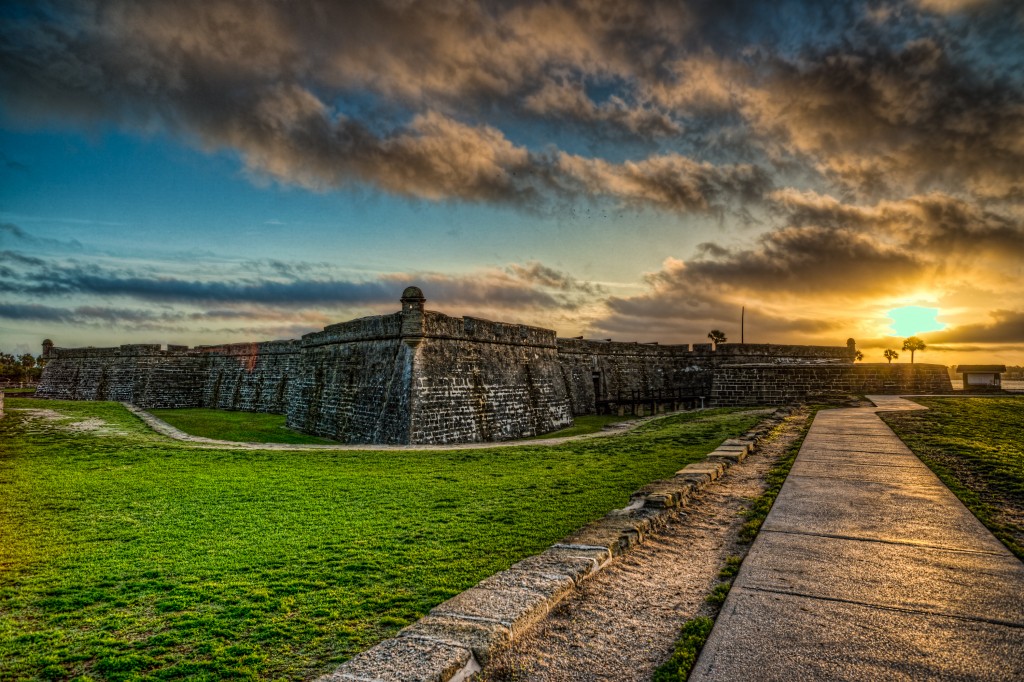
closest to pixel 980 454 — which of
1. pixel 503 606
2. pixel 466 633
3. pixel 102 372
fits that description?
pixel 503 606

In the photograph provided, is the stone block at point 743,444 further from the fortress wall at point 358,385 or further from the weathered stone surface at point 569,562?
the fortress wall at point 358,385

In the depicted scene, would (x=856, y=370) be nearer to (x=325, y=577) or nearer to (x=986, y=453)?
(x=986, y=453)

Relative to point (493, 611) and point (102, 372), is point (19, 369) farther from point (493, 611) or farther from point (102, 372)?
point (493, 611)

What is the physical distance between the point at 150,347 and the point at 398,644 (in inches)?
1389

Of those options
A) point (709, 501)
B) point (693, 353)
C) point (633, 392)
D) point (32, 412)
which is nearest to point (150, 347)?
point (32, 412)

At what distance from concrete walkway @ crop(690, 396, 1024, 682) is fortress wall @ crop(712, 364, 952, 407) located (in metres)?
19.4

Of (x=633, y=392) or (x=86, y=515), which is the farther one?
(x=633, y=392)

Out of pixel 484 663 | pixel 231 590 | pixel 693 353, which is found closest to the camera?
pixel 484 663

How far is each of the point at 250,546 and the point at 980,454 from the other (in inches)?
381

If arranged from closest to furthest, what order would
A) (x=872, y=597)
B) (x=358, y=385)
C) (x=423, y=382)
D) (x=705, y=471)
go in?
(x=872, y=597) → (x=705, y=471) → (x=423, y=382) → (x=358, y=385)

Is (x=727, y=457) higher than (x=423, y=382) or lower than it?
lower

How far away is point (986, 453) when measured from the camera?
26.0ft

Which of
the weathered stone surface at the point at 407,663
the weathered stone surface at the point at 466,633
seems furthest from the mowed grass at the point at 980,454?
the weathered stone surface at the point at 407,663

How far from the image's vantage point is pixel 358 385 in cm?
1739
